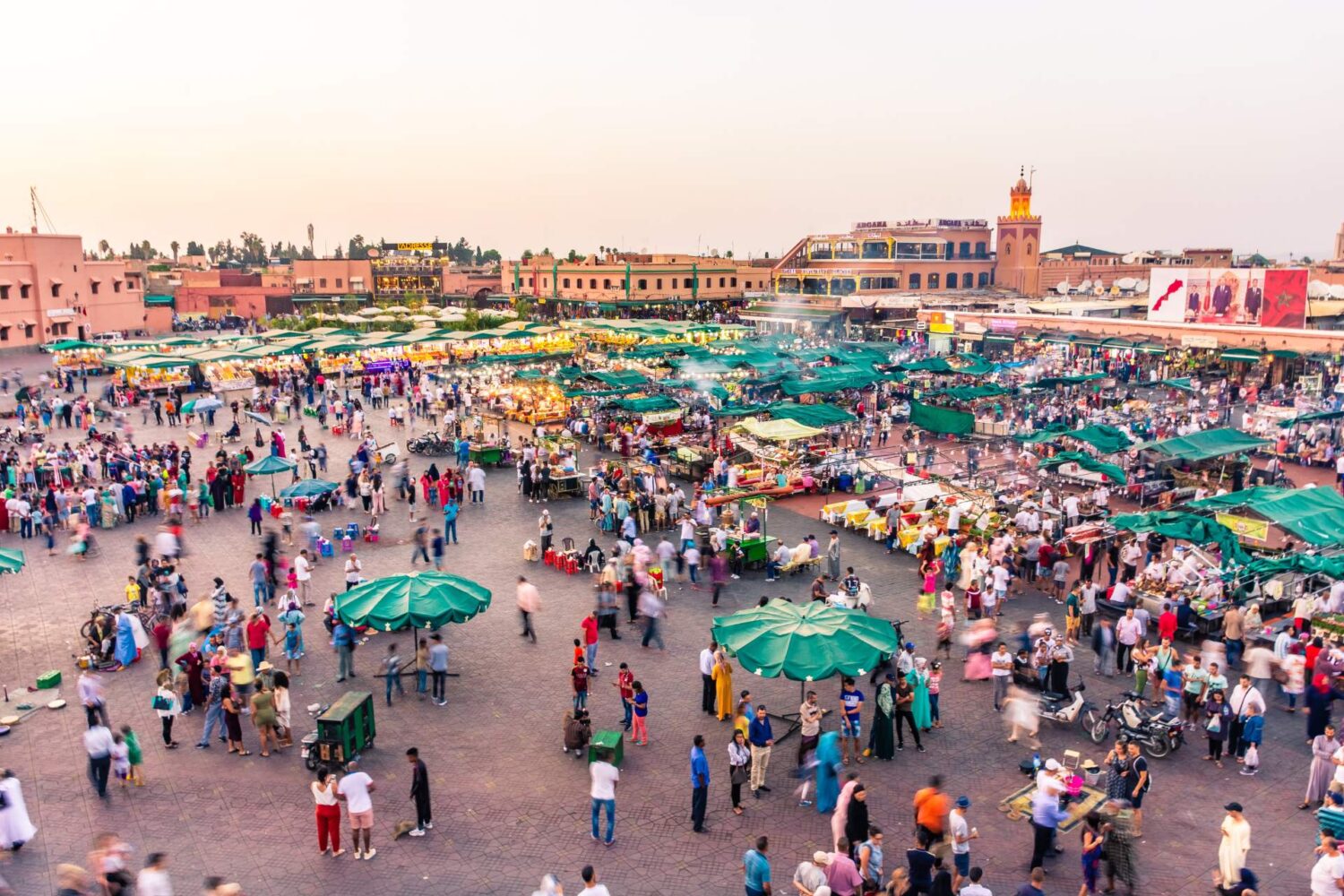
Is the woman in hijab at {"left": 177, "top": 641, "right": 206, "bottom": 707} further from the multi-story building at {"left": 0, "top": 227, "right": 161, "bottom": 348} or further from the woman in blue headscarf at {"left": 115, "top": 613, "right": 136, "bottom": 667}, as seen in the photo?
the multi-story building at {"left": 0, "top": 227, "right": 161, "bottom": 348}

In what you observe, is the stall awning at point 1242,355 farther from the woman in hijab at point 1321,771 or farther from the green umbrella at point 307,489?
the green umbrella at point 307,489

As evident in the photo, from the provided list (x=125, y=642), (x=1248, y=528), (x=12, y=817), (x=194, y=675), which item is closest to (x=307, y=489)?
(x=125, y=642)

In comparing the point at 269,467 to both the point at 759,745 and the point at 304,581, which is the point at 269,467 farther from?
the point at 759,745

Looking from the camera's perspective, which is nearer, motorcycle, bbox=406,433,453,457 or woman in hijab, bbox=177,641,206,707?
Result: woman in hijab, bbox=177,641,206,707

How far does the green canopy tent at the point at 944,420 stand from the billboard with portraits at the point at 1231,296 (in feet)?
76.2

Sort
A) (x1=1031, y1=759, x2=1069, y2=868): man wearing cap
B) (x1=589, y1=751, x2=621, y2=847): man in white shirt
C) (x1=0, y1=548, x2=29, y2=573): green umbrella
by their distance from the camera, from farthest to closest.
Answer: (x1=0, y1=548, x2=29, y2=573): green umbrella → (x1=589, y1=751, x2=621, y2=847): man in white shirt → (x1=1031, y1=759, x2=1069, y2=868): man wearing cap

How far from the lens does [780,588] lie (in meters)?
16.3

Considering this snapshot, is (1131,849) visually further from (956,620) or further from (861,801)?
(956,620)

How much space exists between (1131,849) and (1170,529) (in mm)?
8867

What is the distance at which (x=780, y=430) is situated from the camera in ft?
77.4

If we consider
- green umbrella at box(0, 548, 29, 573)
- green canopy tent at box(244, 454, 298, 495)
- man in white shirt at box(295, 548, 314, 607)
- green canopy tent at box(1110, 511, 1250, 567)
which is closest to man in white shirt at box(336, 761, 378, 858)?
man in white shirt at box(295, 548, 314, 607)

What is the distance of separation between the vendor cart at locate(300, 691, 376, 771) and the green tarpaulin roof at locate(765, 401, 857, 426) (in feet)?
52.9

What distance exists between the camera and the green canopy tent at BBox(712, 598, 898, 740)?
995 centimetres

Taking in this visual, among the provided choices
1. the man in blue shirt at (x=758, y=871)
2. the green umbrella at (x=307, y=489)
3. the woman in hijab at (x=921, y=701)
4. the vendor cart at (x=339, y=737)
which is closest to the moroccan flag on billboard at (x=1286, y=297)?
the woman in hijab at (x=921, y=701)
